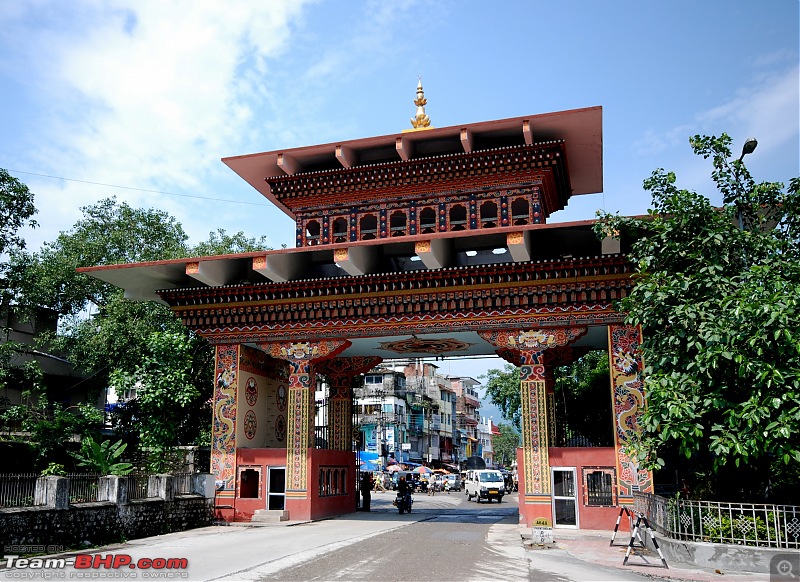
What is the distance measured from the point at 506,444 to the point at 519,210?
82.4 meters

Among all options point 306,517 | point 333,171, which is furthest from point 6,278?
point 306,517

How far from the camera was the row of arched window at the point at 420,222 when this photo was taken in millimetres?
20984

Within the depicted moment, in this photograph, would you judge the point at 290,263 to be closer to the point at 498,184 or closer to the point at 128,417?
the point at 498,184

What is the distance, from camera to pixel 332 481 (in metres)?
21.4

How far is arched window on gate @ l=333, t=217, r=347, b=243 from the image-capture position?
22312mm

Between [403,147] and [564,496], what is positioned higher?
[403,147]

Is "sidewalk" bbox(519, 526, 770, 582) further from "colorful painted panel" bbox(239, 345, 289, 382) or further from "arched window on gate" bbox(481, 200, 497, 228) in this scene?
"colorful painted panel" bbox(239, 345, 289, 382)

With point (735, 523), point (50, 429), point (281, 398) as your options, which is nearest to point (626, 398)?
point (735, 523)

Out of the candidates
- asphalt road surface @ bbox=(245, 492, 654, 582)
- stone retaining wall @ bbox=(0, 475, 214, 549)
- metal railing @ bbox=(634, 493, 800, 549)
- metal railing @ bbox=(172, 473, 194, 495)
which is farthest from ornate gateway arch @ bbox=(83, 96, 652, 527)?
metal railing @ bbox=(634, 493, 800, 549)

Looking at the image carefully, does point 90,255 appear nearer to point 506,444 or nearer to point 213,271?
point 213,271

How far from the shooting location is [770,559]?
10.7m

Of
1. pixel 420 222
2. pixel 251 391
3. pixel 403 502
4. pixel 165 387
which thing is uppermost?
pixel 420 222

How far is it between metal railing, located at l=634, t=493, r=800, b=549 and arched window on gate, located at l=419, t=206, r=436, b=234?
37.3 ft

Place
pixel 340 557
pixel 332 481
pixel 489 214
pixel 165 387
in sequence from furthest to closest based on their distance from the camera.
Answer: pixel 165 387, pixel 489 214, pixel 332 481, pixel 340 557
